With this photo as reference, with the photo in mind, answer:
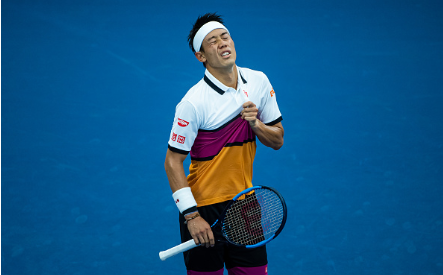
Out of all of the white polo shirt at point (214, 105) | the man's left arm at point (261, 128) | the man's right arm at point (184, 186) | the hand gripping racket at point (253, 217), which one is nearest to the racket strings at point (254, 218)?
the hand gripping racket at point (253, 217)

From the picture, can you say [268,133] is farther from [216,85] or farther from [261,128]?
[216,85]

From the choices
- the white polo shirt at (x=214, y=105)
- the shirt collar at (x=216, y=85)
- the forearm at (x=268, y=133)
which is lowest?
the forearm at (x=268, y=133)

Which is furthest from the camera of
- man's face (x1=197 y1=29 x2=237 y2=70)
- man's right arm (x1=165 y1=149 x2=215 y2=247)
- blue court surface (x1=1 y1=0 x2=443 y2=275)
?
blue court surface (x1=1 y1=0 x2=443 y2=275)

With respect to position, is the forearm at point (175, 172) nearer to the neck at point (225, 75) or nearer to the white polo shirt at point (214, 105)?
the white polo shirt at point (214, 105)

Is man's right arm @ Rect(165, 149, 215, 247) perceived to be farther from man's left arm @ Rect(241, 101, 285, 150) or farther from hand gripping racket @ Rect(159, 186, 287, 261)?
man's left arm @ Rect(241, 101, 285, 150)

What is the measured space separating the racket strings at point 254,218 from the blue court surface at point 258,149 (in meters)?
1.48

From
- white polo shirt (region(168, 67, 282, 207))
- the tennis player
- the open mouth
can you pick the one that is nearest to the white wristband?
the tennis player

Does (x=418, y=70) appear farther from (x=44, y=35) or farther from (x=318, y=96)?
(x=44, y=35)

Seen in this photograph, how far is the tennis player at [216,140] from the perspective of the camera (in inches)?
106

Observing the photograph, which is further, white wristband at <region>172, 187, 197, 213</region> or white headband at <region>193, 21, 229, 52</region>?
white headband at <region>193, 21, 229, 52</region>

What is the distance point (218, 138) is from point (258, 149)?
2.93 m

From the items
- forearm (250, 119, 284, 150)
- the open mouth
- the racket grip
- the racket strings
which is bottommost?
the racket grip

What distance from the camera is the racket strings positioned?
2820mm

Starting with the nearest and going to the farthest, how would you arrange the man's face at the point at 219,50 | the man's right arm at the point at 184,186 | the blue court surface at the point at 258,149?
the man's right arm at the point at 184,186 → the man's face at the point at 219,50 → the blue court surface at the point at 258,149
